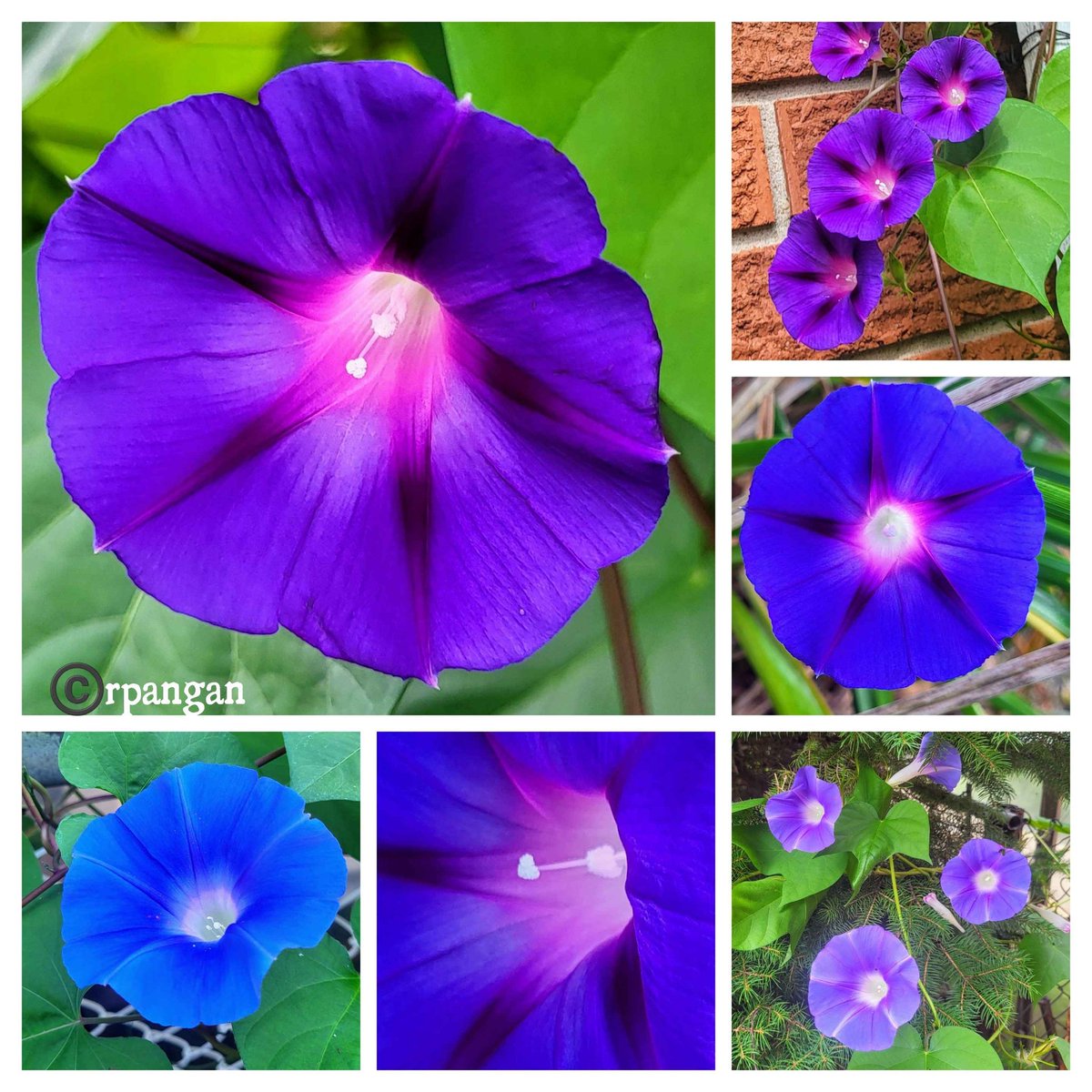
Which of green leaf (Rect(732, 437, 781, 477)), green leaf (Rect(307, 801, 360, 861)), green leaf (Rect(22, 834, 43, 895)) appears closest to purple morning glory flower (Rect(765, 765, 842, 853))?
green leaf (Rect(732, 437, 781, 477))

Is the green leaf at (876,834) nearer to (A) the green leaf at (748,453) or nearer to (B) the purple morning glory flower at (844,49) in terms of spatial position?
(A) the green leaf at (748,453)

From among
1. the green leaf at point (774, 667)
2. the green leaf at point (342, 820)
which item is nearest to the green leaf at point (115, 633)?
the green leaf at point (342, 820)

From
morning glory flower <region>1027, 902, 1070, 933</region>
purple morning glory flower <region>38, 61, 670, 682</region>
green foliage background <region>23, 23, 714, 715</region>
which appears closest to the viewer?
purple morning glory flower <region>38, 61, 670, 682</region>

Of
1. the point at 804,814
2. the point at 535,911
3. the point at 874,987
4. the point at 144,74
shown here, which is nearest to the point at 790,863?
the point at 804,814

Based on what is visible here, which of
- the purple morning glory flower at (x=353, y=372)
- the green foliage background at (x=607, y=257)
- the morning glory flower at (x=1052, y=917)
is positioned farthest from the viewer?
the morning glory flower at (x=1052, y=917)

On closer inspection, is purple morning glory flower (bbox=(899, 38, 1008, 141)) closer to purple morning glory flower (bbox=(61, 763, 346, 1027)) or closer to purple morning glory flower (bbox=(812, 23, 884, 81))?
purple morning glory flower (bbox=(812, 23, 884, 81))

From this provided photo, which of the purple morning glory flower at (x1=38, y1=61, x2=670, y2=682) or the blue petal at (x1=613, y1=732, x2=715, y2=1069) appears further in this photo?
the blue petal at (x1=613, y1=732, x2=715, y2=1069)

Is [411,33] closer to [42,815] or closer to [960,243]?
[960,243]
